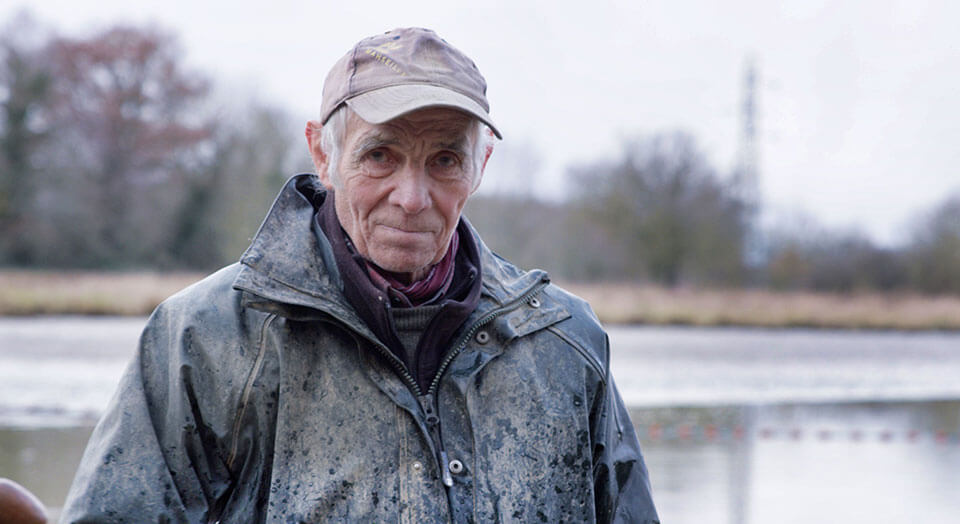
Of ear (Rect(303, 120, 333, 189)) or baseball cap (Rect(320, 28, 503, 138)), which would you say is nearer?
baseball cap (Rect(320, 28, 503, 138))

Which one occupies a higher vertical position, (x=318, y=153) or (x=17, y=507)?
(x=318, y=153)

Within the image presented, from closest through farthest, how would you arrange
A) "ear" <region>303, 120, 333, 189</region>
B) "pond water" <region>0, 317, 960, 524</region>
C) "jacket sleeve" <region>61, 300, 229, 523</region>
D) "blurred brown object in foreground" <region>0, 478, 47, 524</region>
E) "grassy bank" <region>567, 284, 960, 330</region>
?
"jacket sleeve" <region>61, 300, 229, 523</region> → "ear" <region>303, 120, 333, 189</region> → "blurred brown object in foreground" <region>0, 478, 47, 524</region> → "pond water" <region>0, 317, 960, 524</region> → "grassy bank" <region>567, 284, 960, 330</region>

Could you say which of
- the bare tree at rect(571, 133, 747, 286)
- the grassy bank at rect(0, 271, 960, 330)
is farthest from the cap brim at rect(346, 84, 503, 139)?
the bare tree at rect(571, 133, 747, 286)

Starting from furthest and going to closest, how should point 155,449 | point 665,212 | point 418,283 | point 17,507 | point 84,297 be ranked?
point 665,212 < point 84,297 < point 17,507 < point 418,283 < point 155,449

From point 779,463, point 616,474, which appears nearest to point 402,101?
point 616,474

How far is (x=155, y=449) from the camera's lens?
5.96 ft

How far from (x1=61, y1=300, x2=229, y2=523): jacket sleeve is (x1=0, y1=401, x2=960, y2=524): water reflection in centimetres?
447

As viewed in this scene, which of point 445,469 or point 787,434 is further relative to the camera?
point 787,434

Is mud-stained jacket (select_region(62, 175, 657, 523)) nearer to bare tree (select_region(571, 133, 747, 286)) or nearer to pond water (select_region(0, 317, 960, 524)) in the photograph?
pond water (select_region(0, 317, 960, 524))

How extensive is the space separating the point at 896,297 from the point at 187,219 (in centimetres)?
2043

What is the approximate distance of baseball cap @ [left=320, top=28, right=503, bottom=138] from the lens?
1.88 m

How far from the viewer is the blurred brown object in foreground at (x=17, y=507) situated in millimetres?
Answer: 2312

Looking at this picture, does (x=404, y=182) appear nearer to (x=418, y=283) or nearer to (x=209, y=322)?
(x=418, y=283)

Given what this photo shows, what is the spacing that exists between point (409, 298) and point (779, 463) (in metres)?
6.51
